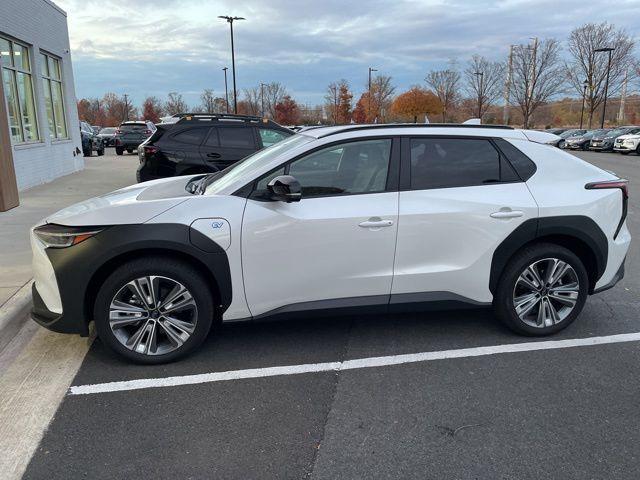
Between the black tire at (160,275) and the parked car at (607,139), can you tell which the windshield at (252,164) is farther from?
the parked car at (607,139)

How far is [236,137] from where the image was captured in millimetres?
9617

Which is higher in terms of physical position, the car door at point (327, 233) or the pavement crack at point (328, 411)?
the car door at point (327, 233)

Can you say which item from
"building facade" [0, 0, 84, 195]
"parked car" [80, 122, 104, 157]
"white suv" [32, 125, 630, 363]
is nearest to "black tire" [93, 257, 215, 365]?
"white suv" [32, 125, 630, 363]

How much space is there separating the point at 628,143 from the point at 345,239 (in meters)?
31.6

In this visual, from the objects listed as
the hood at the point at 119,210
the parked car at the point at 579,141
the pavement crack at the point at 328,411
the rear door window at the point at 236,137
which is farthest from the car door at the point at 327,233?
the parked car at the point at 579,141

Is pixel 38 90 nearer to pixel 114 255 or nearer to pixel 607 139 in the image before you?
pixel 114 255

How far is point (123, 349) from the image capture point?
142 inches

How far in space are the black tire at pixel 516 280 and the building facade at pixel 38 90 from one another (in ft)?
28.4

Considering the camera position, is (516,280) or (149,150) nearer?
(516,280)

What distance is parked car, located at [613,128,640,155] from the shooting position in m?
29.1

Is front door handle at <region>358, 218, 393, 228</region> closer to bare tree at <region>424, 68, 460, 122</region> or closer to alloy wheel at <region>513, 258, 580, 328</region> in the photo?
alloy wheel at <region>513, 258, 580, 328</region>

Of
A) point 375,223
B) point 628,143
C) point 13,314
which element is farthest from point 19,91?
point 628,143

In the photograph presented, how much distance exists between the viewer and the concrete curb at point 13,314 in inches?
161

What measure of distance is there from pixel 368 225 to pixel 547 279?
1567 mm
